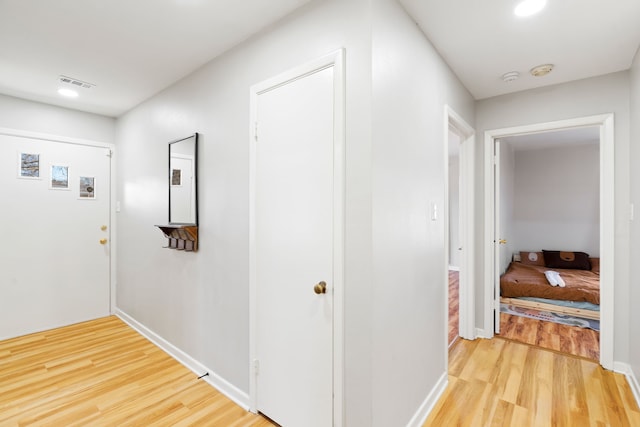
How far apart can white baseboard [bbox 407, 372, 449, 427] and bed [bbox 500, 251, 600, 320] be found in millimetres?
2529

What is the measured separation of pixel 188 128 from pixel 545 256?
611cm

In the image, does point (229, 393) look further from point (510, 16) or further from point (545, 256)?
point (545, 256)

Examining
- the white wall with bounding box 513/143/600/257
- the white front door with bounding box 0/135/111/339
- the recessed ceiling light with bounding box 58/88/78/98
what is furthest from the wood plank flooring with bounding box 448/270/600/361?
the recessed ceiling light with bounding box 58/88/78/98

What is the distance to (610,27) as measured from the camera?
187 cm

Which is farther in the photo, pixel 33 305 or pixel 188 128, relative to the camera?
pixel 33 305

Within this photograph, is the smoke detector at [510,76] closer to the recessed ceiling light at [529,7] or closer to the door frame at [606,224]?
the door frame at [606,224]

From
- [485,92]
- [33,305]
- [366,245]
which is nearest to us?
[366,245]

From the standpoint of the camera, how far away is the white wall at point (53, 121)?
120 inches

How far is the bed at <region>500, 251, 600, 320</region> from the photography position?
3.77 meters

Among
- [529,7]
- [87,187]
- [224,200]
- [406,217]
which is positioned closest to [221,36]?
[224,200]

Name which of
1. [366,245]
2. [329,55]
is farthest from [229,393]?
[329,55]

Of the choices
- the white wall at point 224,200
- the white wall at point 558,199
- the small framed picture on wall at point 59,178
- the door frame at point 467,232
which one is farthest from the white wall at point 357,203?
the white wall at point 558,199

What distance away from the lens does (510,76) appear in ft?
8.27

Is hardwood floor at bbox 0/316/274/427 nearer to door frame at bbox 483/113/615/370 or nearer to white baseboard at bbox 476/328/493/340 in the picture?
white baseboard at bbox 476/328/493/340
